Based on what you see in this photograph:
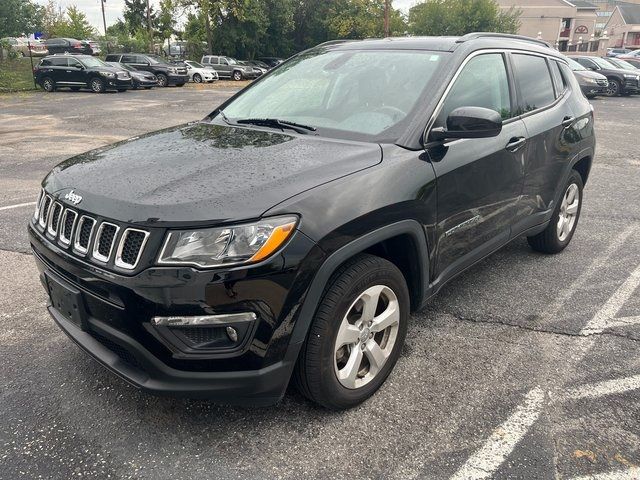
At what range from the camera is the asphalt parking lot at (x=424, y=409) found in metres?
2.29

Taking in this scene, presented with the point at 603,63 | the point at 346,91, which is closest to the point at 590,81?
the point at 603,63

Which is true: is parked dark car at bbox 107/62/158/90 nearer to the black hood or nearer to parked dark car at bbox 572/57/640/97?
parked dark car at bbox 572/57/640/97

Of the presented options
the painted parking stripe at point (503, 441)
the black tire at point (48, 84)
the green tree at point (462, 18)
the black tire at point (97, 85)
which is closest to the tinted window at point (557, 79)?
the painted parking stripe at point (503, 441)

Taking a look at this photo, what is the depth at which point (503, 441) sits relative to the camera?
2.43 m

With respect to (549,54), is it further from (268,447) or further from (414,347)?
(268,447)

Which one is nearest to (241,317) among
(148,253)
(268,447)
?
(148,253)

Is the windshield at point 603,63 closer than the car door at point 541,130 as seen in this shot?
No

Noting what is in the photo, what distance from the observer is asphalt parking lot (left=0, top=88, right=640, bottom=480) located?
7.50ft

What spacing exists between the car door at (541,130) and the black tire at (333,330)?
5.65ft

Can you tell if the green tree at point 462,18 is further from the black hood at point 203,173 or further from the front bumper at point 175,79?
the black hood at point 203,173

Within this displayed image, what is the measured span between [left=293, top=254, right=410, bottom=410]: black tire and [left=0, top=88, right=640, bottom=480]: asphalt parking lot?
0.16 m

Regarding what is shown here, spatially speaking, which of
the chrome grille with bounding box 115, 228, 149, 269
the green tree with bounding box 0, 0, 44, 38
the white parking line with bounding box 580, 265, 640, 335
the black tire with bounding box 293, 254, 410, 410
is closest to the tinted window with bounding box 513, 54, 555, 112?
the white parking line with bounding box 580, 265, 640, 335

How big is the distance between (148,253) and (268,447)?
3.39 ft

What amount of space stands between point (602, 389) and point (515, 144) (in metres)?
1.59
